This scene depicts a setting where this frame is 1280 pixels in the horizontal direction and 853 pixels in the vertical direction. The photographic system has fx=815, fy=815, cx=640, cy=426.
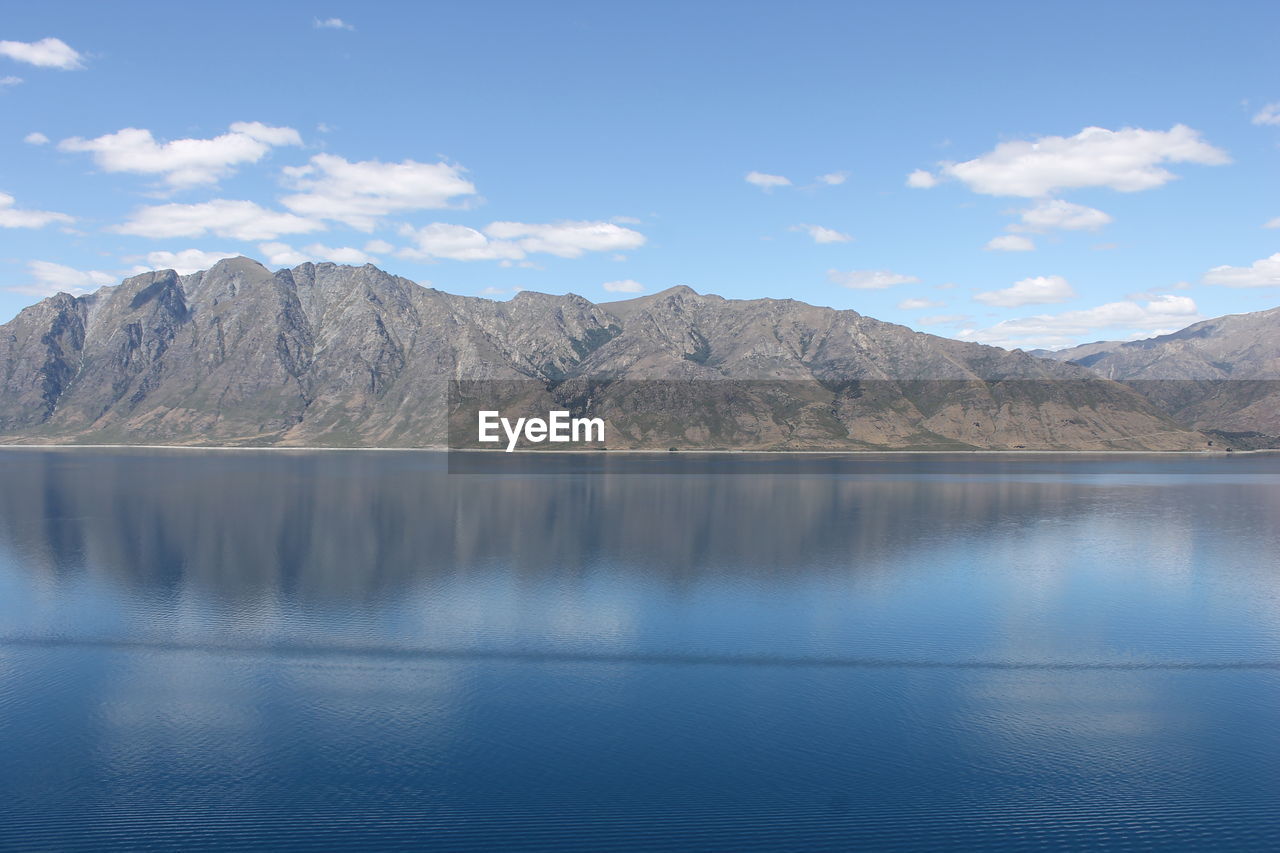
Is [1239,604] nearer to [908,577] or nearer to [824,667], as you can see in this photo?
[908,577]

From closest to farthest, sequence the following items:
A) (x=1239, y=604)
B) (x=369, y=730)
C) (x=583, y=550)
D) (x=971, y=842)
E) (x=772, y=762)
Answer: (x=971, y=842)
(x=772, y=762)
(x=369, y=730)
(x=1239, y=604)
(x=583, y=550)

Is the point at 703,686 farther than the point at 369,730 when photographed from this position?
Yes

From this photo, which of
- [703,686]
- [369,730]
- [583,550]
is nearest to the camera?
[369,730]

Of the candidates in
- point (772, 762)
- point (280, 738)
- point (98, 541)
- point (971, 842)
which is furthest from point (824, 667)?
point (98, 541)

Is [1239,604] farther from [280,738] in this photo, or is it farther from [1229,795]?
[280,738]

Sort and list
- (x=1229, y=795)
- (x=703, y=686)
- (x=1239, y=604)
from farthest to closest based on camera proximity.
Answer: (x=1239, y=604)
(x=703, y=686)
(x=1229, y=795)

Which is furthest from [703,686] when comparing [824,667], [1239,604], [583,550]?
[1239,604]
